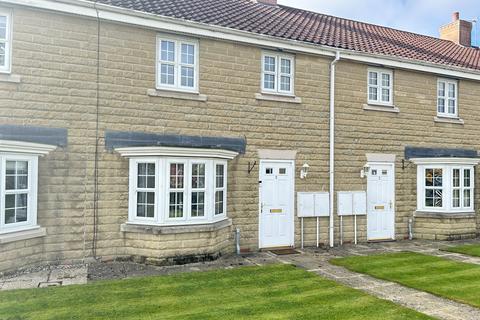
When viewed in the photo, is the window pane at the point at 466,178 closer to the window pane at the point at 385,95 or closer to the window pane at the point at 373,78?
the window pane at the point at 385,95

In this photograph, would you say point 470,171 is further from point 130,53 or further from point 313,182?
point 130,53

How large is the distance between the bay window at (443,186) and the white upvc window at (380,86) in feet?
8.63

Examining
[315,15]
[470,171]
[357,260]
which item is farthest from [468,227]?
[315,15]

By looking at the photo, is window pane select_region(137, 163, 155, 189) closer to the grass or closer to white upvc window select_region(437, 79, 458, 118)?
the grass

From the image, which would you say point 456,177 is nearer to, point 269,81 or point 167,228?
point 269,81

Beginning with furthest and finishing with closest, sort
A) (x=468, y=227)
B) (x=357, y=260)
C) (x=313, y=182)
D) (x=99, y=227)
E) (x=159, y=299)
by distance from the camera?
(x=468, y=227) < (x=313, y=182) < (x=357, y=260) < (x=99, y=227) < (x=159, y=299)

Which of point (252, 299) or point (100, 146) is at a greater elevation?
point (100, 146)

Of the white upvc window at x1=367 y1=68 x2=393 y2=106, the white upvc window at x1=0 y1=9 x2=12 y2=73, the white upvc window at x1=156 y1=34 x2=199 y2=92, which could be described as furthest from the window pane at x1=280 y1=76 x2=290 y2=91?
the white upvc window at x1=0 y1=9 x2=12 y2=73

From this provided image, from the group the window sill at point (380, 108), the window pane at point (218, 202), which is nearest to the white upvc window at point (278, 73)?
the window sill at point (380, 108)

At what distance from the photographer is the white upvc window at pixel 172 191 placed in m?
10.3

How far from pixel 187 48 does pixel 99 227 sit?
5634mm

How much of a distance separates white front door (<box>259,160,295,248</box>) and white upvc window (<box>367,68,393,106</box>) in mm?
4407

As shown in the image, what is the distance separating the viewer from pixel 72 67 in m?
10.2

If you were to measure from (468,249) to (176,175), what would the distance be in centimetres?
974
